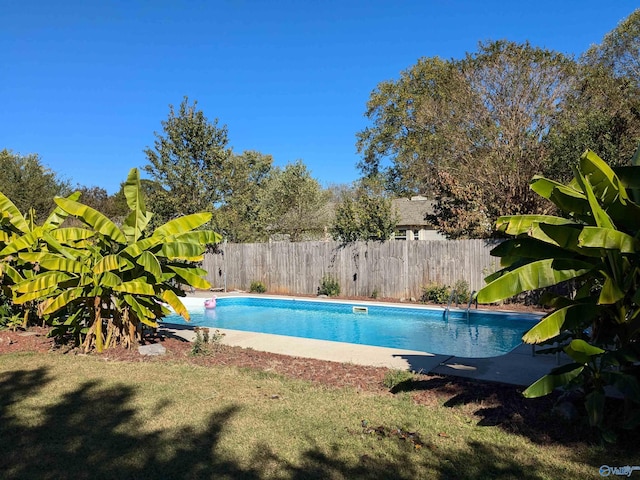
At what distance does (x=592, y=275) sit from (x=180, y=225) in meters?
6.36

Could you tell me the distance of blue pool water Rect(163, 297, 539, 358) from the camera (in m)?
11.4

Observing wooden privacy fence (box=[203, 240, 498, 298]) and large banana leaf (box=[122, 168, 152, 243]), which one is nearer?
large banana leaf (box=[122, 168, 152, 243])

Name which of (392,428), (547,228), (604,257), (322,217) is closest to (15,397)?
(392,428)

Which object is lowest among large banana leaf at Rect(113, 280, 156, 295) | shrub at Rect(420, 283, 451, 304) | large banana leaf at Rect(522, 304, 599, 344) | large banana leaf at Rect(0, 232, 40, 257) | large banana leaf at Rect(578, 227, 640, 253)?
shrub at Rect(420, 283, 451, 304)

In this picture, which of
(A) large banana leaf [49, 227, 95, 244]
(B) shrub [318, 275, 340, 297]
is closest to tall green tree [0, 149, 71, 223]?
(B) shrub [318, 275, 340, 297]

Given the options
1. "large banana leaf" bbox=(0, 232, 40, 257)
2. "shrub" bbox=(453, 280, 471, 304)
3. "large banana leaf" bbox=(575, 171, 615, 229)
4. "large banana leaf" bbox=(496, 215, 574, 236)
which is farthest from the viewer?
"shrub" bbox=(453, 280, 471, 304)

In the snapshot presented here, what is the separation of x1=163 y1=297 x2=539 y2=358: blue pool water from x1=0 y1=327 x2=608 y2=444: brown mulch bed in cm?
430

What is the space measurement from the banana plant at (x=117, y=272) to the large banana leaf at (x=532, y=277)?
17.4ft

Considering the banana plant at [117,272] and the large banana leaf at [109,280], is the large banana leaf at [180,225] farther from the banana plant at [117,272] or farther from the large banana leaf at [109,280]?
the large banana leaf at [109,280]

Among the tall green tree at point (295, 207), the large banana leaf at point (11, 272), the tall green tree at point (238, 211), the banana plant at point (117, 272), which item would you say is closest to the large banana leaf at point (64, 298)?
the banana plant at point (117, 272)

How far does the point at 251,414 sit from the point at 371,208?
13.8 m

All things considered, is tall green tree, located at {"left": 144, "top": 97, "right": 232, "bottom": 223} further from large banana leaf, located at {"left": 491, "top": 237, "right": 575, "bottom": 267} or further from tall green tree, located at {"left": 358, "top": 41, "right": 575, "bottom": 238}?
→ large banana leaf, located at {"left": 491, "top": 237, "right": 575, "bottom": 267}

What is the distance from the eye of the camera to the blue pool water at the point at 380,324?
11383 mm

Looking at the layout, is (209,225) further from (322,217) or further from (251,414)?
(251,414)
